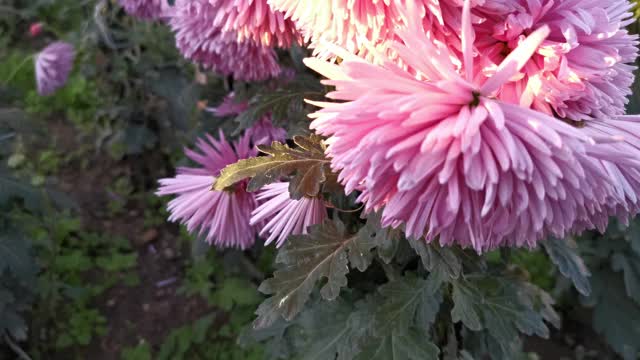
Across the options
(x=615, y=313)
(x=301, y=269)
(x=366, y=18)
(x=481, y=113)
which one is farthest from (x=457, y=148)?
(x=615, y=313)

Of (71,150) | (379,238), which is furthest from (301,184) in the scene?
(71,150)

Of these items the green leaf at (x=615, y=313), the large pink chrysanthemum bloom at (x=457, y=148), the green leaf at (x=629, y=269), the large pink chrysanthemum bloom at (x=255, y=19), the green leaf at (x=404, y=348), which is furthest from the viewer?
the green leaf at (x=615, y=313)

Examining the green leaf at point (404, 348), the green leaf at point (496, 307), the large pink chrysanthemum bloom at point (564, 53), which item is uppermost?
the large pink chrysanthemum bloom at point (564, 53)

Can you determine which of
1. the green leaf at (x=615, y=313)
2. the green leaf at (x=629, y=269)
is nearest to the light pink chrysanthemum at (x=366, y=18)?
the green leaf at (x=629, y=269)

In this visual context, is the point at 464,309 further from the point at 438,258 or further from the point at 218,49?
the point at 218,49

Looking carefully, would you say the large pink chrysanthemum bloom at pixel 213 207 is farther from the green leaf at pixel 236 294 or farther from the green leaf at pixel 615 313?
the green leaf at pixel 615 313

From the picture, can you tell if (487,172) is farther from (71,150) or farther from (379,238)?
(71,150)
